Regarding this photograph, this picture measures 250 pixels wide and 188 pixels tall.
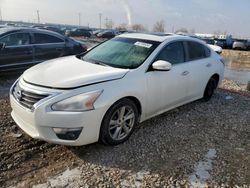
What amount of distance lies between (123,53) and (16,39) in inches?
160

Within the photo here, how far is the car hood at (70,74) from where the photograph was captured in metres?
3.62

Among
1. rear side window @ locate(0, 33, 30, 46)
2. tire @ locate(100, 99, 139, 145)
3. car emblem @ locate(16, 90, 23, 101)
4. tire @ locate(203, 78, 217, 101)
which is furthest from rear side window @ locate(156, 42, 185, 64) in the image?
rear side window @ locate(0, 33, 30, 46)

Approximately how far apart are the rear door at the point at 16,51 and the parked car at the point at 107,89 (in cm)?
316

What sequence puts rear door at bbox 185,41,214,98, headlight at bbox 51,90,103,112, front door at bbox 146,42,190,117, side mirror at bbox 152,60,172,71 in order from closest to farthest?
headlight at bbox 51,90,103,112, side mirror at bbox 152,60,172,71, front door at bbox 146,42,190,117, rear door at bbox 185,41,214,98

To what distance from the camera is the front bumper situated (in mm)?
3385

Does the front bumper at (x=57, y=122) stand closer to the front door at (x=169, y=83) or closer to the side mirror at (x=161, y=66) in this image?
the front door at (x=169, y=83)

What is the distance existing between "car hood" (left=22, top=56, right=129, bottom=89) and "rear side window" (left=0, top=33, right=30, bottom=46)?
11.3 feet

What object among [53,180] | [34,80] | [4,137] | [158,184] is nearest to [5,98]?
[4,137]

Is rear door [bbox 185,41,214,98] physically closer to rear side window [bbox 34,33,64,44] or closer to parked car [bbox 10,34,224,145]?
parked car [bbox 10,34,224,145]

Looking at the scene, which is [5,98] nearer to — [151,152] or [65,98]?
[65,98]

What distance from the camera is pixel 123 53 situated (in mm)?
4703

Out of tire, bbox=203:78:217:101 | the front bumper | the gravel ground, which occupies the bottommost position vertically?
the gravel ground

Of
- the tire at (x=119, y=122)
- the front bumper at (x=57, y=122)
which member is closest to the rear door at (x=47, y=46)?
the front bumper at (x=57, y=122)

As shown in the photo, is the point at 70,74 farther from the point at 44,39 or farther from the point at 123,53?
the point at 44,39
